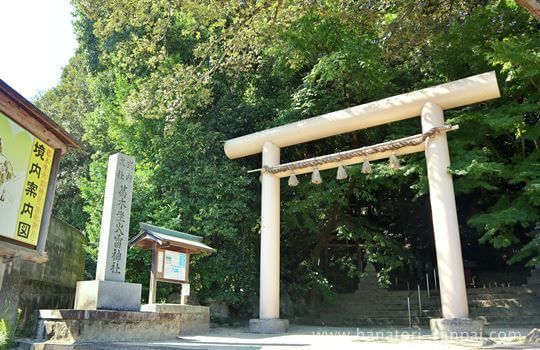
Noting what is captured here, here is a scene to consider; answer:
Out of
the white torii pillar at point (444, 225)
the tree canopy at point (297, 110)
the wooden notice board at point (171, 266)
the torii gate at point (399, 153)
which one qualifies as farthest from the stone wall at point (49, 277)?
the white torii pillar at point (444, 225)

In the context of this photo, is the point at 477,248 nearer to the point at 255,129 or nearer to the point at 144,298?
the point at 255,129

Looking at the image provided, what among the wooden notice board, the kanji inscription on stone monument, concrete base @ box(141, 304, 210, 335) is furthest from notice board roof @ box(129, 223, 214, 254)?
the kanji inscription on stone monument

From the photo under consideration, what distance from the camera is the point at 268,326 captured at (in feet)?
31.2

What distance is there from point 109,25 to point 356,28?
265 inches

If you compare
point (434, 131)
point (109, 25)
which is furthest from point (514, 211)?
point (109, 25)

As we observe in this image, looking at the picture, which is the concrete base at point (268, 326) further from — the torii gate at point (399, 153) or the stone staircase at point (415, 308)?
the stone staircase at point (415, 308)

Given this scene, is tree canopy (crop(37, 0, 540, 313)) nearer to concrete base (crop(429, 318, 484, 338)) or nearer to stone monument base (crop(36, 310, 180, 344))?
concrete base (crop(429, 318, 484, 338))

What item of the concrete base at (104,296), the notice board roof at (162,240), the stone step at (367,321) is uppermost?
the notice board roof at (162,240)

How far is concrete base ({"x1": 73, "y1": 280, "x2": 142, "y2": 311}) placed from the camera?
6.14 m

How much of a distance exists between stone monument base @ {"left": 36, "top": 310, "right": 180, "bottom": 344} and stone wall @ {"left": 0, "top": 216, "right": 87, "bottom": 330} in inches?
74.8

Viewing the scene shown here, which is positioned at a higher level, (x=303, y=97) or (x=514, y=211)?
(x=303, y=97)

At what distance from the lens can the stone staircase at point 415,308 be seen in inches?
438

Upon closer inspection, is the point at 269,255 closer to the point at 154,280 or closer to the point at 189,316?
the point at 189,316

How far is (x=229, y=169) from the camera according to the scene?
473 inches
